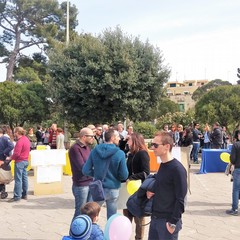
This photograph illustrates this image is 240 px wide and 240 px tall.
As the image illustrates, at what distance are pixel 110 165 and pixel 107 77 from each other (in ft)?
47.8

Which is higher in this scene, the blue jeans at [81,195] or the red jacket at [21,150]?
the red jacket at [21,150]

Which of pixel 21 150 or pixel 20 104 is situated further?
pixel 20 104

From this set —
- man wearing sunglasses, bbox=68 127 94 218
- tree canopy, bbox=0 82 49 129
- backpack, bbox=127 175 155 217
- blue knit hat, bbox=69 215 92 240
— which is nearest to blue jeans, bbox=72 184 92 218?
man wearing sunglasses, bbox=68 127 94 218

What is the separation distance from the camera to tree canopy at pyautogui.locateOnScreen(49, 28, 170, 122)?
19750mm

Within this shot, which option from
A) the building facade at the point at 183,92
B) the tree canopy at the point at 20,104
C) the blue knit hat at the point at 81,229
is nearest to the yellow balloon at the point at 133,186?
the blue knit hat at the point at 81,229

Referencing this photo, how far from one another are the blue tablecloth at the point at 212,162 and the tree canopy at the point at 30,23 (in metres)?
25.8

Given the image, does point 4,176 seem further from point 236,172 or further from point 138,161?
point 236,172

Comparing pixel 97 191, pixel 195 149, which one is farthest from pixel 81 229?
pixel 195 149

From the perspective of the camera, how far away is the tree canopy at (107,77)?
64.8ft

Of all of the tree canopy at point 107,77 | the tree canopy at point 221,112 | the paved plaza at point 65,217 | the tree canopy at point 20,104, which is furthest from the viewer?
the tree canopy at point 20,104

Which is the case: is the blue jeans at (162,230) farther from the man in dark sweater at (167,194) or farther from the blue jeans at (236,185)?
the blue jeans at (236,185)

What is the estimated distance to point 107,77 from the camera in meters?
19.4

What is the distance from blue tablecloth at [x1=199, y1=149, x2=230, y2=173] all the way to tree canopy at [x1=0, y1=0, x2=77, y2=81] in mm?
25849

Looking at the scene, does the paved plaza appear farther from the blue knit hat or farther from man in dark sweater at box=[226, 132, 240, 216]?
the blue knit hat
